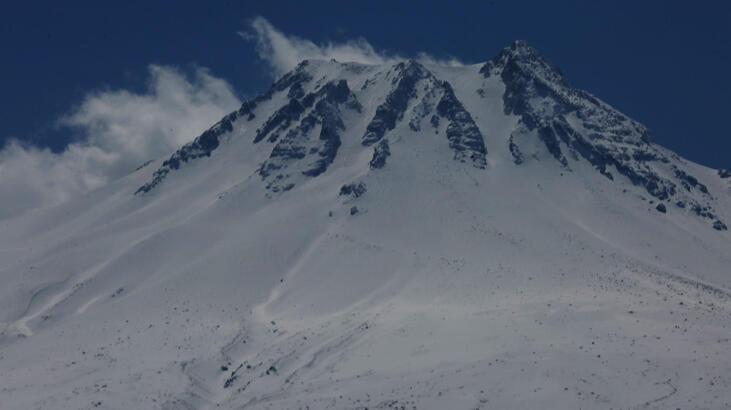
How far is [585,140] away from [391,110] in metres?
36.9

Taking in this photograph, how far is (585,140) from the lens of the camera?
182 meters

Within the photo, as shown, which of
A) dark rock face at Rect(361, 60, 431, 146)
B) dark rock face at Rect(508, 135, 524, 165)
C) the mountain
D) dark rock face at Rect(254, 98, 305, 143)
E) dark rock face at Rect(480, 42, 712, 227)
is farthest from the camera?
dark rock face at Rect(254, 98, 305, 143)

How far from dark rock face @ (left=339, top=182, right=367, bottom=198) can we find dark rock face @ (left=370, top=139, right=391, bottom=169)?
7405 mm

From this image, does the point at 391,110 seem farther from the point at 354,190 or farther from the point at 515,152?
the point at 354,190

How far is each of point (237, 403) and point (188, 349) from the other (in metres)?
20.4

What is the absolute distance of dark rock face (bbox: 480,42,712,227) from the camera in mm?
175625

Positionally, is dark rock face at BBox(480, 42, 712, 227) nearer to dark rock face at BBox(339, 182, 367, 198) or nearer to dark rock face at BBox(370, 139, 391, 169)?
dark rock face at BBox(370, 139, 391, 169)

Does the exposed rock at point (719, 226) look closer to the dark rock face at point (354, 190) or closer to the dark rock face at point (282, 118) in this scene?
the dark rock face at point (354, 190)

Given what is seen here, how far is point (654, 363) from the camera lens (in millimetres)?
78438

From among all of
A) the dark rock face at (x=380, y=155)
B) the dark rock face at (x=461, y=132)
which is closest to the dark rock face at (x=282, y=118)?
the dark rock face at (x=461, y=132)

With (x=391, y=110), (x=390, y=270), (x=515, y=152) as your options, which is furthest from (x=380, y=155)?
(x=390, y=270)

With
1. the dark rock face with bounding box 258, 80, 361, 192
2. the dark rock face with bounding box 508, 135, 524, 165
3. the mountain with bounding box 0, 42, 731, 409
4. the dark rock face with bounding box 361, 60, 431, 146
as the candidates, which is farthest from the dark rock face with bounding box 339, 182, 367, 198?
the dark rock face with bounding box 508, 135, 524, 165

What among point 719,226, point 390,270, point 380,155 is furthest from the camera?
point 719,226

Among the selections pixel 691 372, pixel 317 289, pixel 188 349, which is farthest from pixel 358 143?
pixel 691 372
